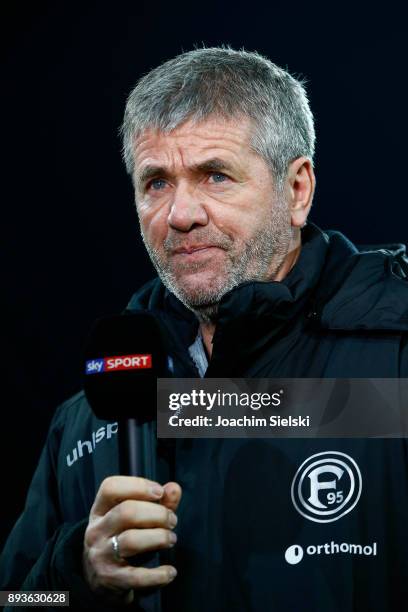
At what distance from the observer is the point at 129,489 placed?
34.3 inches

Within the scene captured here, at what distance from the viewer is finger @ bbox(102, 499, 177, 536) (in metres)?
0.86

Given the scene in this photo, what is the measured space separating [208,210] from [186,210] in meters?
0.04

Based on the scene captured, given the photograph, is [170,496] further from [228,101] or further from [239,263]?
[228,101]

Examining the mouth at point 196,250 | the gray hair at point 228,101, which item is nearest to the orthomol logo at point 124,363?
the mouth at point 196,250

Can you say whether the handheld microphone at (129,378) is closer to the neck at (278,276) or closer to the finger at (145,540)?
the finger at (145,540)

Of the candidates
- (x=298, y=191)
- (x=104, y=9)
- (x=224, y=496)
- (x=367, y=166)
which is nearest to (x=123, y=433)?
(x=224, y=496)

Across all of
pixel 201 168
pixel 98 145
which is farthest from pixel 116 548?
pixel 98 145

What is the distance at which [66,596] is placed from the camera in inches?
44.6

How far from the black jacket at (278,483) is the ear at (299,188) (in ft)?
0.26

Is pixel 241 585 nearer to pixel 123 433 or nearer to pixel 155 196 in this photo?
pixel 123 433

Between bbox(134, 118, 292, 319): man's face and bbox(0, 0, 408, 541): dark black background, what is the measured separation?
0.69m

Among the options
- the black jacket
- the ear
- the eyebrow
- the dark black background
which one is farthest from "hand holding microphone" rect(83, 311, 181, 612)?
the dark black background

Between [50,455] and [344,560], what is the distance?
0.59m

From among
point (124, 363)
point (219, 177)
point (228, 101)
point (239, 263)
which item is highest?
point (228, 101)
